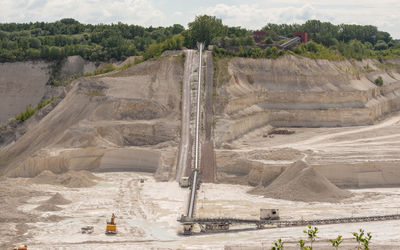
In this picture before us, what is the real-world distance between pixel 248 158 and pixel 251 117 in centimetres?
1332

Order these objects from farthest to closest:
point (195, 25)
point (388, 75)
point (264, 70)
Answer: point (388, 75) → point (195, 25) → point (264, 70)

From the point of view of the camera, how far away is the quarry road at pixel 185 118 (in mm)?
61291

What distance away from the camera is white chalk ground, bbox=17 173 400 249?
40469 millimetres

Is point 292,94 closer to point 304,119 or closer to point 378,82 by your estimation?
point 304,119

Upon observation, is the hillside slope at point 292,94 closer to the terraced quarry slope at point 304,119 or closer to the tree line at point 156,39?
the terraced quarry slope at point 304,119

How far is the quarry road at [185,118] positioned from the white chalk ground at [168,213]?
130 inches

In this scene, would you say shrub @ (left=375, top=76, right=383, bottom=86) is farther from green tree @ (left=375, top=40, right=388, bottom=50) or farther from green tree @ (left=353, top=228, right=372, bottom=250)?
green tree @ (left=353, top=228, right=372, bottom=250)

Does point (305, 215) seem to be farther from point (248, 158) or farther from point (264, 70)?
point (264, 70)

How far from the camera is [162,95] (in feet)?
235

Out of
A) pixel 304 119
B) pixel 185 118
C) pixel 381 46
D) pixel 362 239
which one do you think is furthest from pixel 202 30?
pixel 381 46

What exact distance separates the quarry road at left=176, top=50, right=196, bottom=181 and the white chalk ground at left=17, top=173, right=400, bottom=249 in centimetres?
330

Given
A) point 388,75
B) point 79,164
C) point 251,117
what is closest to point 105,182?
point 79,164

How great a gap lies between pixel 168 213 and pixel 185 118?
869 inches

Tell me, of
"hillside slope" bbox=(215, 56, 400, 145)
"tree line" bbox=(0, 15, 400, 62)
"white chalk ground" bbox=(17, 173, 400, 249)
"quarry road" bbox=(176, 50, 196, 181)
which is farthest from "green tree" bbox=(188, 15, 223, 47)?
"white chalk ground" bbox=(17, 173, 400, 249)
